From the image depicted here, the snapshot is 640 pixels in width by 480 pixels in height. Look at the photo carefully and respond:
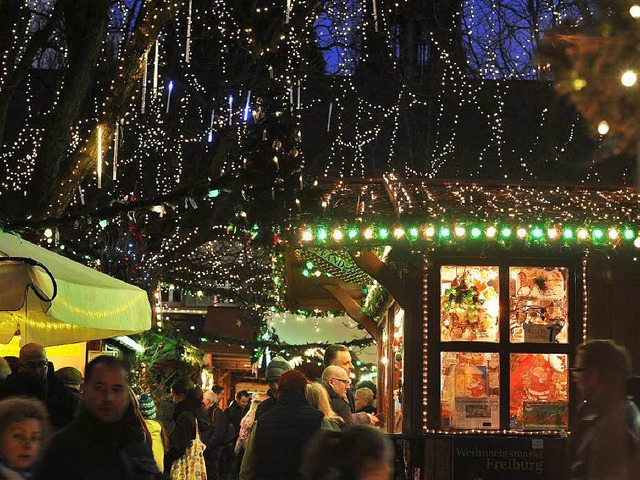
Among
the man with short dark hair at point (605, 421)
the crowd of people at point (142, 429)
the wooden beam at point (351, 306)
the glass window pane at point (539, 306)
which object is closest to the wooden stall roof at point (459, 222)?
the glass window pane at point (539, 306)

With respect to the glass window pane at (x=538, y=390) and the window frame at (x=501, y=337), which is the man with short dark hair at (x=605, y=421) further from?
the glass window pane at (x=538, y=390)

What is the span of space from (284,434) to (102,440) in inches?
94.8

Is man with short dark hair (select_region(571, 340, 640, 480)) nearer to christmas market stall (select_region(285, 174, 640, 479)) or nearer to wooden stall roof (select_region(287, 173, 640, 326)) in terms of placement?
wooden stall roof (select_region(287, 173, 640, 326))

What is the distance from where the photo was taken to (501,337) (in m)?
11.6

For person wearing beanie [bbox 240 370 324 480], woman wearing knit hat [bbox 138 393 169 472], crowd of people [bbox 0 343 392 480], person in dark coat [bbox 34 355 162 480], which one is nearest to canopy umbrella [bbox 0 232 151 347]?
crowd of people [bbox 0 343 392 480]

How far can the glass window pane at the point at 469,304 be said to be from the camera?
11.6 m

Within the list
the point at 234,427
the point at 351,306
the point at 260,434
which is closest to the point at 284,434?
the point at 260,434

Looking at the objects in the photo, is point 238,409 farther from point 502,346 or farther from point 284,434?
point 284,434

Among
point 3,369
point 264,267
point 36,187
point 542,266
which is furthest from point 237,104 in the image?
point 3,369

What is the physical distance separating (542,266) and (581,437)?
6.12 m

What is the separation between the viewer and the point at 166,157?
24.4m

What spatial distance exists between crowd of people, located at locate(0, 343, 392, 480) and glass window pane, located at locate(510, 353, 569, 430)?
1761 millimetres

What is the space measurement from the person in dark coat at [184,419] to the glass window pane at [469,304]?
286 cm

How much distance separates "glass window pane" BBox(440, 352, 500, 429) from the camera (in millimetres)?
11516
